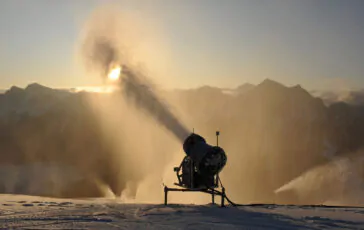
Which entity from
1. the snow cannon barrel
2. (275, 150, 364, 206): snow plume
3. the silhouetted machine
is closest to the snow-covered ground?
the silhouetted machine

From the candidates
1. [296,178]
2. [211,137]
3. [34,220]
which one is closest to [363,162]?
[296,178]

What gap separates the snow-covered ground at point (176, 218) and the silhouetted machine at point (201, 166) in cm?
229

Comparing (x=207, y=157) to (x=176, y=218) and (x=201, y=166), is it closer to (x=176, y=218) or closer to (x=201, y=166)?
(x=201, y=166)

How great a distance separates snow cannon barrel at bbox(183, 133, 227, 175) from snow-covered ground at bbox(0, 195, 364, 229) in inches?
107

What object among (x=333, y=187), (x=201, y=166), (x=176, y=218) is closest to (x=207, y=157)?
(x=201, y=166)

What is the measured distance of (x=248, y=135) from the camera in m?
71.2

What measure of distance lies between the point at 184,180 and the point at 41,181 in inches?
1677

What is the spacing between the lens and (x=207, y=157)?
2239 centimetres

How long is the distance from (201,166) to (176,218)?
A: 19.3 feet

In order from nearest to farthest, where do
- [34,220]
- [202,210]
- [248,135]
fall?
[34,220] → [202,210] → [248,135]

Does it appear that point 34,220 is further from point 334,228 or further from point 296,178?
point 296,178

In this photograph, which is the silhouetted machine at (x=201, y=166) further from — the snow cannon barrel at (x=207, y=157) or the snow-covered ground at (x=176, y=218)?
the snow-covered ground at (x=176, y=218)

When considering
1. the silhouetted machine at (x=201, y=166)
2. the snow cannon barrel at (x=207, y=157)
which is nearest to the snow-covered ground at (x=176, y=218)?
the silhouetted machine at (x=201, y=166)

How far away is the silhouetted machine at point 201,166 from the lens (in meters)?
22.5
